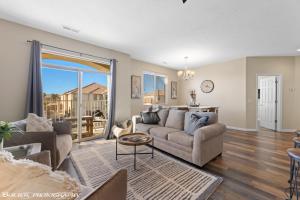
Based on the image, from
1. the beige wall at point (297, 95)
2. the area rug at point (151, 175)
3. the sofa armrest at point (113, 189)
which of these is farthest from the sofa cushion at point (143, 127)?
the beige wall at point (297, 95)

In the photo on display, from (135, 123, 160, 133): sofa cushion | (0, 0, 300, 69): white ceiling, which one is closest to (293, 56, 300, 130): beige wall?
(0, 0, 300, 69): white ceiling

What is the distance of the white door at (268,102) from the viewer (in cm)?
536

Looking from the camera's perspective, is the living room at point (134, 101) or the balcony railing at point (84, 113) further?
the balcony railing at point (84, 113)

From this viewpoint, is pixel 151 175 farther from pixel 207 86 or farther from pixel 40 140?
pixel 207 86

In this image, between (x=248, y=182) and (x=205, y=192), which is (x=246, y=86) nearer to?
(x=248, y=182)

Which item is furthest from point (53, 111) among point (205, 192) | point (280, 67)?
point (280, 67)

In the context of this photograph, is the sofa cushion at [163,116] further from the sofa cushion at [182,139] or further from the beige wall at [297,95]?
the beige wall at [297,95]

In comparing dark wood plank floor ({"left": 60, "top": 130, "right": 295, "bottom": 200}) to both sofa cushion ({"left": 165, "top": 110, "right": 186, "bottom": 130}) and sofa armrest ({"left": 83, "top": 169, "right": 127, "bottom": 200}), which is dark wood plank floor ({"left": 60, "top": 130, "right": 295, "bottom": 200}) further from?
sofa armrest ({"left": 83, "top": 169, "right": 127, "bottom": 200})

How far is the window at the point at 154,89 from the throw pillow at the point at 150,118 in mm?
2067

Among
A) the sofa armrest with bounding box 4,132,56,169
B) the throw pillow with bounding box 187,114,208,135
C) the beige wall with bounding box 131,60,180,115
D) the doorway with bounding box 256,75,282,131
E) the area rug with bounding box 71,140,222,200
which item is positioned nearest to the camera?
the area rug with bounding box 71,140,222,200

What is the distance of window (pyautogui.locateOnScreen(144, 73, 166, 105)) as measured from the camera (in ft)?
19.9

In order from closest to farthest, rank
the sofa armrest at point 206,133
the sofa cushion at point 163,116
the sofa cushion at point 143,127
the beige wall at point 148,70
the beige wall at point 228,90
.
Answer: the sofa armrest at point 206,133 < the sofa cushion at point 143,127 < the sofa cushion at point 163,116 < the beige wall at point 228,90 < the beige wall at point 148,70

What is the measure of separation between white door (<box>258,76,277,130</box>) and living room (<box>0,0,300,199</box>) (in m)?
0.06

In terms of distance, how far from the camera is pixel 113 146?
3549 millimetres
